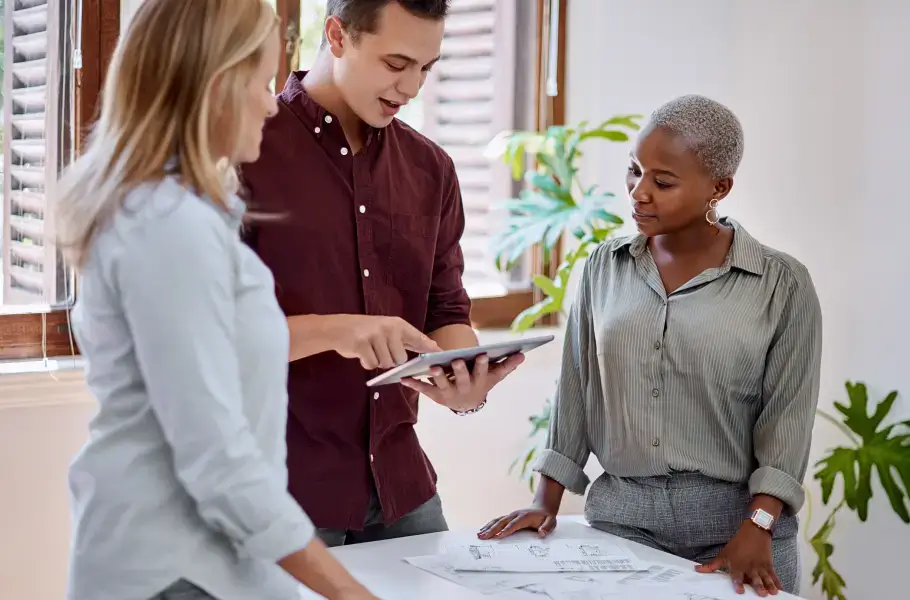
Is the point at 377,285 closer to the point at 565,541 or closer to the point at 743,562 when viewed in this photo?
the point at 565,541

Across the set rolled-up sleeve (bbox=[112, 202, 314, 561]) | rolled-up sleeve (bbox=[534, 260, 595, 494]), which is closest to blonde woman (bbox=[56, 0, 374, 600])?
rolled-up sleeve (bbox=[112, 202, 314, 561])

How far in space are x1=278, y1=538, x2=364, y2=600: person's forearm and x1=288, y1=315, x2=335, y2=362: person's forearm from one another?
547mm

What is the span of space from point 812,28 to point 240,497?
8.37 feet

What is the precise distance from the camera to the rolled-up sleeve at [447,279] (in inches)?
77.2

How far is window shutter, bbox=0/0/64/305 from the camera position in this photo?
2580 millimetres

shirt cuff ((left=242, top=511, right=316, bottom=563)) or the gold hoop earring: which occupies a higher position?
the gold hoop earring

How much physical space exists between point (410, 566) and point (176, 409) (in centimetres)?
76

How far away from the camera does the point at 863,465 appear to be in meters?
2.66

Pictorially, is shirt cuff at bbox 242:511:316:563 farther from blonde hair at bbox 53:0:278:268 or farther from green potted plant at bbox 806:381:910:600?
green potted plant at bbox 806:381:910:600

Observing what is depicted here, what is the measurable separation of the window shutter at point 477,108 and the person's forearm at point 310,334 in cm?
190

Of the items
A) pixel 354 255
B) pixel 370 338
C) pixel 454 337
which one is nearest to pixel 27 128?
pixel 354 255

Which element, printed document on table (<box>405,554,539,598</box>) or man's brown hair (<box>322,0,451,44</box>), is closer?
printed document on table (<box>405,554,539,598</box>)

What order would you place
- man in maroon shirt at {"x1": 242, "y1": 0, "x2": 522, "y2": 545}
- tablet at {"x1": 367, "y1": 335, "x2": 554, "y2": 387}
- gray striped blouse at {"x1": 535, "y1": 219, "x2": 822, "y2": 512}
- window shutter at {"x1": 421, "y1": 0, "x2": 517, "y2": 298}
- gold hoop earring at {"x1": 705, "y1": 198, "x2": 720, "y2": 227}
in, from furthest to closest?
1. window shutter at {"x1": 421, "y1": 0, "x2": 517, "y2": 298}
2. gold hoop earring at {"x1": 705, "y1": 198, "x2": 720, "y2": 227}
3. gray striped blouse at {"x1": 535, "y1": 219, "x2": 822, "y2": 512}
4. man in maroon shirt at {"x1": 242, "y1": 0, "x2": 522, "y2": 545}
5. tablet at {"x1": 367, "y1": 335, "x2": 554, "y2": 387}

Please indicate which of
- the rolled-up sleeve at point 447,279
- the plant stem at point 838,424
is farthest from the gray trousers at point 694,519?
the plant stem at point 838,424
